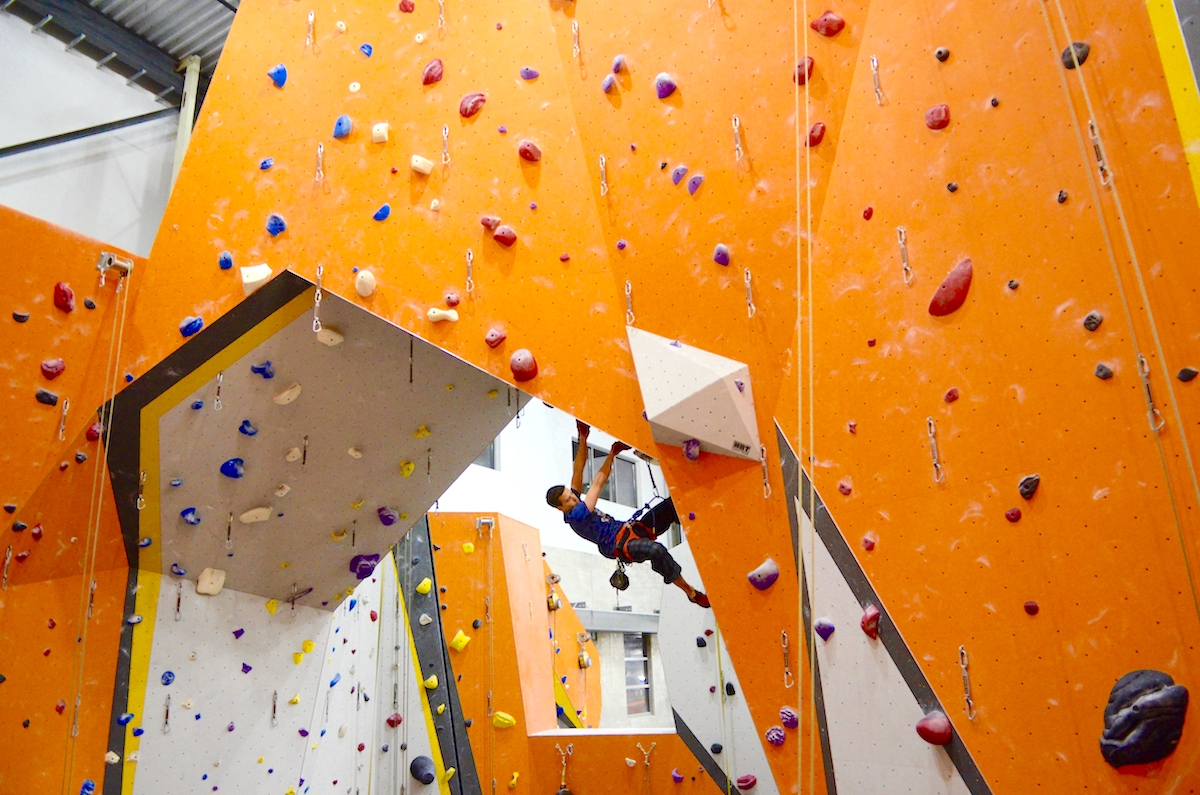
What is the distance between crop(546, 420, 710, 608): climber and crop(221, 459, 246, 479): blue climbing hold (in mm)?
1541

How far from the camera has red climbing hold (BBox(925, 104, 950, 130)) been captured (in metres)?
2.65

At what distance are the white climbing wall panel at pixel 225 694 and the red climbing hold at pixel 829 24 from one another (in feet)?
13.3

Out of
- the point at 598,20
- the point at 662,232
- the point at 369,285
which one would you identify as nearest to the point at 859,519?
the point at 662,232

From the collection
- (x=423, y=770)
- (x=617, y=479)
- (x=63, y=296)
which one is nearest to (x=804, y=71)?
(x=63, y=296)

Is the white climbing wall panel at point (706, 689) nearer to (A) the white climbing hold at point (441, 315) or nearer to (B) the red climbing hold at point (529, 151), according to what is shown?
(A) the white climbing hold at point (441, 315)

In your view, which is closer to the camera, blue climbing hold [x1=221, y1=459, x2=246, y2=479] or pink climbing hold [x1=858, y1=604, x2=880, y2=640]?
pink climbing hold [x1=858, y1=604, x2=880, y2=640]

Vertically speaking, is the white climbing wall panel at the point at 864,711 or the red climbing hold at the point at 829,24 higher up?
the red climbing hold at the point at 829,24

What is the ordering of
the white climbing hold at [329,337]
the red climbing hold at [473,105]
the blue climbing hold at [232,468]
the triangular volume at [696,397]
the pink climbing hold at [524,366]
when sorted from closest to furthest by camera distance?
the triangular volume at [696,397]
the pink climbing hold at [524,366]
the red climbing hold at [473,105]
the white climbing hold at [329,337]
the blue climbing hold at [232,468]

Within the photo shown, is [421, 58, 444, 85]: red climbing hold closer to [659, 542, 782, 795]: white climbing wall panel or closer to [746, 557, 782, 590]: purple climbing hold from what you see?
[746, 557, 782, 590]: purple climbing hold

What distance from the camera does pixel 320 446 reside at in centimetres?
423

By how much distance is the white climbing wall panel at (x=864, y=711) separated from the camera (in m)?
2.42

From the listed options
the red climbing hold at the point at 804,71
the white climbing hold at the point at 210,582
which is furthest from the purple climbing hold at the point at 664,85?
the white climbing hold at the point at 210,582

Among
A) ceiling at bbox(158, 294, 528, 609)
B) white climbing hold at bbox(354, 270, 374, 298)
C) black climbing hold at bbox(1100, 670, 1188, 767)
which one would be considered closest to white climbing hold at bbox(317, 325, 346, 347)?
ceiling at bbox(158, 294, 528, 609)

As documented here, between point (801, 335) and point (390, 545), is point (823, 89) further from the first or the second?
point (390, 545)
